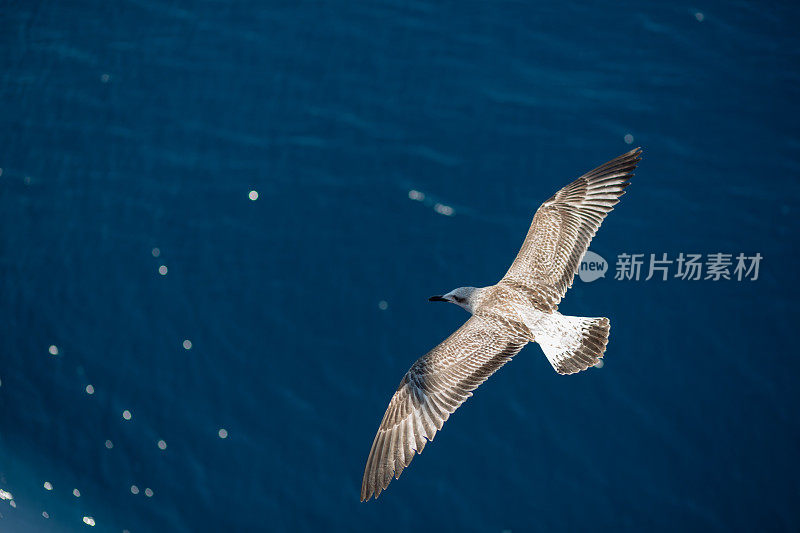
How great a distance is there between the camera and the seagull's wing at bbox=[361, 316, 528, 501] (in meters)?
6.64

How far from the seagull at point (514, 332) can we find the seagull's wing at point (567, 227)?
1cm

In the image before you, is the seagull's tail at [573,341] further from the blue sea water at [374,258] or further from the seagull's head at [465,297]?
the blue sea water at [374,258]

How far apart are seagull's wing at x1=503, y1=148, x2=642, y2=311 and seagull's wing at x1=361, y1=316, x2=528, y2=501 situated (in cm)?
71

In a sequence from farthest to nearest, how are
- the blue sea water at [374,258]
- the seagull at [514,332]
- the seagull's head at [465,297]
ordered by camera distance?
the blue sea water at [374,258]
the seagull's head at [465,297]
the seagull at [514,332]

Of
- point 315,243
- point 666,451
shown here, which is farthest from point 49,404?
point 666,451

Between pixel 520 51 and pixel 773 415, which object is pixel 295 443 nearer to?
pixel 773 415

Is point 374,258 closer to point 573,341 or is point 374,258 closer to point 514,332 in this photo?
point 514,332

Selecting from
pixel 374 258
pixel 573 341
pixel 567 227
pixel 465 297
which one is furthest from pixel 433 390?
pixel 374 258

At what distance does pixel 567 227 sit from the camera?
7410mm

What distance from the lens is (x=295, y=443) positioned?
339 inches

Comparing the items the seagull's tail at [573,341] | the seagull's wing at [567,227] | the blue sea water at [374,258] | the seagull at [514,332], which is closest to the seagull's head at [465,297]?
the seagull at [514,332]

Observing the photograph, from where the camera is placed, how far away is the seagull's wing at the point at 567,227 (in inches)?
287

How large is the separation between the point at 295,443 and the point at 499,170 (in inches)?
169

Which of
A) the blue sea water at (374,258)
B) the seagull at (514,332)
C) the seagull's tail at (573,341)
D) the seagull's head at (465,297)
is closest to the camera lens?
the seagull's tail at (573,341)
